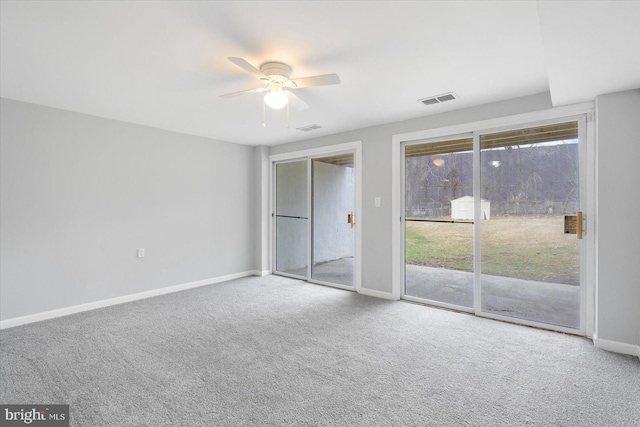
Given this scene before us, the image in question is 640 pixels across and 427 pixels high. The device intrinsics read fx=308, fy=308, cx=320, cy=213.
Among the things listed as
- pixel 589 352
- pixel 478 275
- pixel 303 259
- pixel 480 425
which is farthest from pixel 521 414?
pixel 303 259

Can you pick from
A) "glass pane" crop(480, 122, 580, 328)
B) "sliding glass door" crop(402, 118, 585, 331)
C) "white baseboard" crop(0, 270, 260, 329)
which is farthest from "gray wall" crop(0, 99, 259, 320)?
"glass pane" crop(480, 122, 580, 328)

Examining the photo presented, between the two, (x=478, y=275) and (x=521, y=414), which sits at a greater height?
(x=478, y=275)

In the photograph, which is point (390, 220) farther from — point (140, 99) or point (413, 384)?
point (140, 99)

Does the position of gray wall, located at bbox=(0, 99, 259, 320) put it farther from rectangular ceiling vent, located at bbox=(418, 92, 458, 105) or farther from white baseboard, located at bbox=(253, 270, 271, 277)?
rectangular ceiling vent, located at bbox=(418, 92, 458, 105)

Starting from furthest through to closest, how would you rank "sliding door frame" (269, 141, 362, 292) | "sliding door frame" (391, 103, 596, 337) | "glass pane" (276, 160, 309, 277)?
"glass pane" (276, 160, 309, 277) → "sliding door frame" (269, 141, 362, 292) → "sliding door frame" (391, 103, 596, 337)

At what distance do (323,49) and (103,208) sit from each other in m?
3.36

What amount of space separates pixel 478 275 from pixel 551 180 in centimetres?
123

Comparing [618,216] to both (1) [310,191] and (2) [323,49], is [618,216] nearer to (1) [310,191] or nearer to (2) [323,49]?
(2) [323,49]

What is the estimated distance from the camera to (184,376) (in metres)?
2.23

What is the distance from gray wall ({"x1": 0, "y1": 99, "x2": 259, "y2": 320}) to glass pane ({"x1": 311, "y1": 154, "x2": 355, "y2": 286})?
4.69 feet

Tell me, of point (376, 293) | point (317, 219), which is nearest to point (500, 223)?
point (376, 293)

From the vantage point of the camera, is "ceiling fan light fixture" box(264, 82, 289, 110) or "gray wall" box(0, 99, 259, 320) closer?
"ceiling fan light fixture" box(264, 82, 289, 110)

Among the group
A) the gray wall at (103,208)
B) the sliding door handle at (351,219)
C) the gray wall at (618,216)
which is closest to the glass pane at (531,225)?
the gray wall at (618,216)

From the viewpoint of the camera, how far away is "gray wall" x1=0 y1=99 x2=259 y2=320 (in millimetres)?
3225
